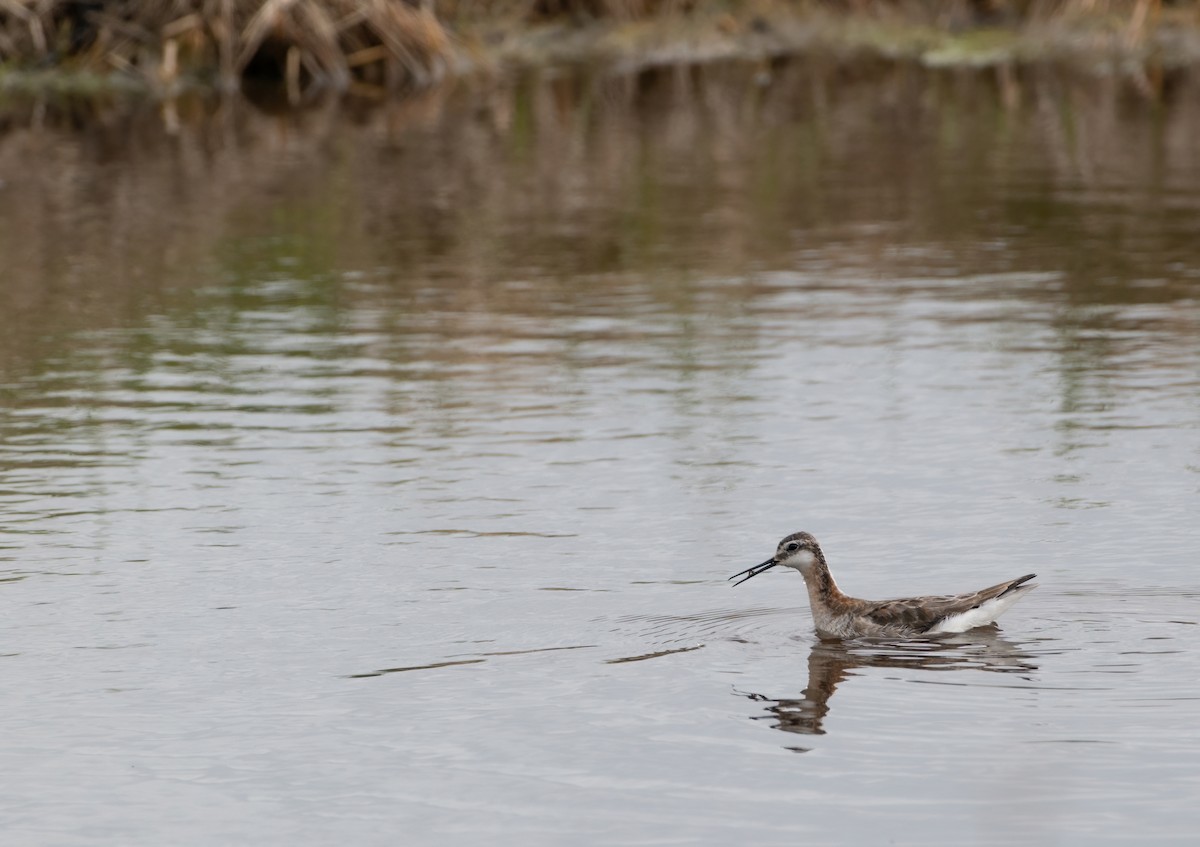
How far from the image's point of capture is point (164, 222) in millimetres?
22516

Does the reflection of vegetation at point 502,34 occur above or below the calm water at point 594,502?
above

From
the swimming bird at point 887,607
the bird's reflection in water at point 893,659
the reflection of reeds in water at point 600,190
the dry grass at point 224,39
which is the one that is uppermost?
the dry grass at point 224,39

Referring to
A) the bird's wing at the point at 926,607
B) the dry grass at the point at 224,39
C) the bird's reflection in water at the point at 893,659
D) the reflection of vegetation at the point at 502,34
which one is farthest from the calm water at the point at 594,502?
the reflection of vegetation at the point at 502,34

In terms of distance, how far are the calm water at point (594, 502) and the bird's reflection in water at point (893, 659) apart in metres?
0.02

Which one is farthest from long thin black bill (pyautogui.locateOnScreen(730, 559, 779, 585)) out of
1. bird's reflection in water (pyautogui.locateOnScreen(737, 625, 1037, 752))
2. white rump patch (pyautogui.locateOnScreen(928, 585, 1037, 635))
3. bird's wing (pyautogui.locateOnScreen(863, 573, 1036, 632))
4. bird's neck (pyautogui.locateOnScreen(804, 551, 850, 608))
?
white rump patch (pyautogui.locateOnScreen(928, 585, 1037, 635))

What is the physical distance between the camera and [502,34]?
39125 millimetres

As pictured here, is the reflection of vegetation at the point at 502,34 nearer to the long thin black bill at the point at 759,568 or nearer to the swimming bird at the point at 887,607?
the long thin black bill at the point at 759,568

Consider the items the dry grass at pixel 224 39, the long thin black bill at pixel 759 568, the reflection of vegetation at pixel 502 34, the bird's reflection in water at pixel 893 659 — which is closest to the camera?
the bird's reflection in water at pixel 893 659

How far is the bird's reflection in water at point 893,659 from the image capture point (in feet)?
29.8

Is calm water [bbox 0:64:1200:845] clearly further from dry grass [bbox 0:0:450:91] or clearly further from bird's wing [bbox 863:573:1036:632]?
dry grass [bbox 0:0:450:91]

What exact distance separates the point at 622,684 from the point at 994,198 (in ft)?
46.5

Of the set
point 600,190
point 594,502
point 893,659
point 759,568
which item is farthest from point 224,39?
point 893,659

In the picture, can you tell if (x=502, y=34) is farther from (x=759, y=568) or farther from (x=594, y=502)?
(x=759, y=568)

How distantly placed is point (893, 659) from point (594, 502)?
2911 millimetres
